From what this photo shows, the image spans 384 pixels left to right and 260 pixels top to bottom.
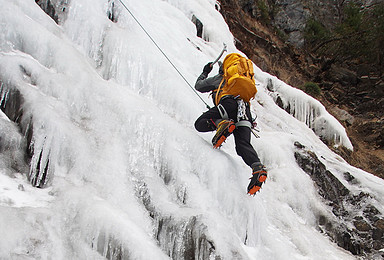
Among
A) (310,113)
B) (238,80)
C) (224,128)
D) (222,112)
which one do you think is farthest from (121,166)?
(310,113)

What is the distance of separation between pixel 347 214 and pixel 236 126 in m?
2.01

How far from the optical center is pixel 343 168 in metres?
5.40

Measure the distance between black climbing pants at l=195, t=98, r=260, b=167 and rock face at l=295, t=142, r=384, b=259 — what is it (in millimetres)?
1442

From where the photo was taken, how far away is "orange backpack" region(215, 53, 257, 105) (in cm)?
358

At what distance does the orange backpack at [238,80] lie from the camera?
11.7 ft

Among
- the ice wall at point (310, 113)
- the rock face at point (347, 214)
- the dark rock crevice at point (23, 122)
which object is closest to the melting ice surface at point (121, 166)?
the dark rock crevice at point (23, 122)

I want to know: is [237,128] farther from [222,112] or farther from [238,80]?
[238,80]

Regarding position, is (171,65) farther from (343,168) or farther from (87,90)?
(343,168)

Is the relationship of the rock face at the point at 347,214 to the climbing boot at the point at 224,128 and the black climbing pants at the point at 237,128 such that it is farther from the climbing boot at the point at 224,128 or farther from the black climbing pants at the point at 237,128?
the climbing boot at the point at 224,128

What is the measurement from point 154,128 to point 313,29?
14.7 m

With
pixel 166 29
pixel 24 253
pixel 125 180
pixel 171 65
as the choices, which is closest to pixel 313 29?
pixel 166 29

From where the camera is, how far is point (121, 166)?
118 inches

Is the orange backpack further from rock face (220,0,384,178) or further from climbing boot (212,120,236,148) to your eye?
rock face (220,0,384,178)

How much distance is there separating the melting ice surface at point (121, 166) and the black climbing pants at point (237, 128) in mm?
195
